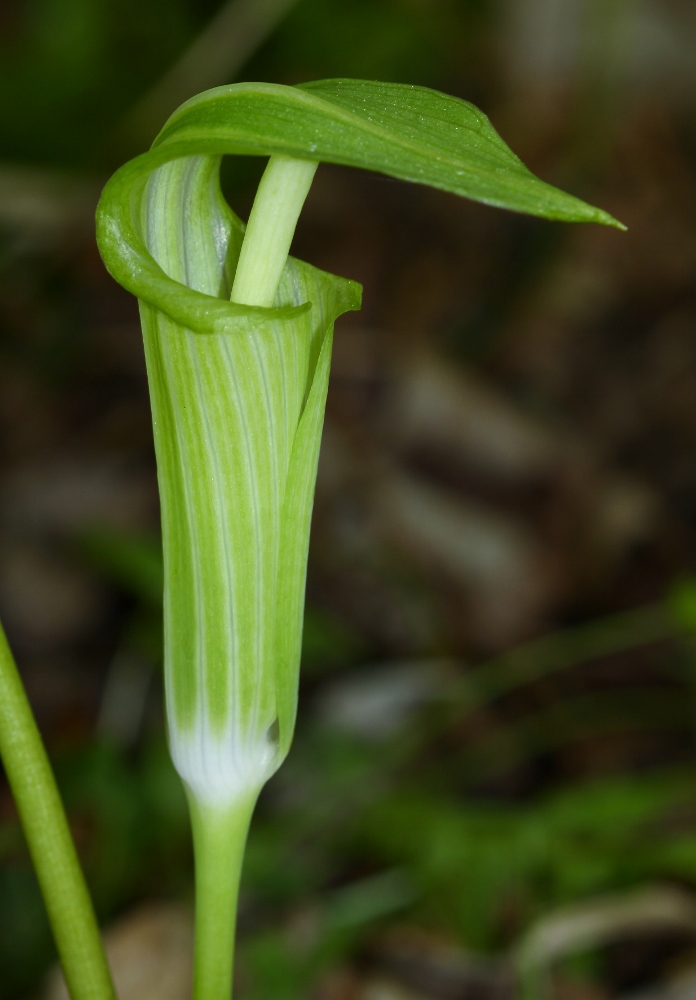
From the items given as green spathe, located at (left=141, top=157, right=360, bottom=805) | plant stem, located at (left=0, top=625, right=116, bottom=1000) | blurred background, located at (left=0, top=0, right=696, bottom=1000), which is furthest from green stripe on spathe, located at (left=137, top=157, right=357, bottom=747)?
blurred background, located at (left=0, top=0, right=696, bottom=1000)

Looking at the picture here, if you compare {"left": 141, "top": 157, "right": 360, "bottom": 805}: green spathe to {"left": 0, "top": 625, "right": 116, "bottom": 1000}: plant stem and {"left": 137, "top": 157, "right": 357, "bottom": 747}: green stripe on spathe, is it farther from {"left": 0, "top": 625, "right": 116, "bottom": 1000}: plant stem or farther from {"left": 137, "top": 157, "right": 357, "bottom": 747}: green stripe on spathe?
{"left": 0, "top": 625, "right": 116, "bottom": 1000}: plant stem

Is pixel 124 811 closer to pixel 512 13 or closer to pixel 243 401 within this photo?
pixel 243 401

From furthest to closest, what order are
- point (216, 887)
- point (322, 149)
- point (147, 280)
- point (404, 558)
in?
point (404, 558) < point (216, 887) < point (147, 280) < point (322, 149)

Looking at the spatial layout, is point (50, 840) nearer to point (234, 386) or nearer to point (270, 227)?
point (234, 386)

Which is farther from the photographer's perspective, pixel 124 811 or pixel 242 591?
pixel 124 811

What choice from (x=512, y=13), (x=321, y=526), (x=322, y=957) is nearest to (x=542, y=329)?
(x=321, y=526)

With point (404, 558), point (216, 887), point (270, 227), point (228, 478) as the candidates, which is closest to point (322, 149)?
point (270, 227)
